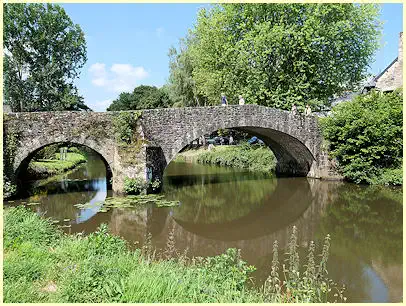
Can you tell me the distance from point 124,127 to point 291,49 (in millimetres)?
9814

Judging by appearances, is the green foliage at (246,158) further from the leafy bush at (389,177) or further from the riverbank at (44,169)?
the riverbank at (44,169)

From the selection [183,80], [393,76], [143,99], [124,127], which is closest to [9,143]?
[124,127]

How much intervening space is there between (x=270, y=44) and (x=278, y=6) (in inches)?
78.1

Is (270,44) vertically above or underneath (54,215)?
above

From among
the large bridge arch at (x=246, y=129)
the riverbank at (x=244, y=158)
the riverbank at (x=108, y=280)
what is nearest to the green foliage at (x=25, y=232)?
the riverbank at (x=108, y=280)

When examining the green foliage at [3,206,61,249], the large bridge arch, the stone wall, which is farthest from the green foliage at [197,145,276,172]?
the green foliage at [3,206,61,249]

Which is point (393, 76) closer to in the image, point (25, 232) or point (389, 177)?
point (389, 177)

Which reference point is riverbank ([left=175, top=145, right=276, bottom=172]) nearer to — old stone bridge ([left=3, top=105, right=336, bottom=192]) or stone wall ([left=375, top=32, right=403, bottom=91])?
old stone bridge ([left=3, top=105, right=336, bottom=192])

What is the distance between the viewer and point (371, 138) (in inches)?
599

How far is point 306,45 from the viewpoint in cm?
1773

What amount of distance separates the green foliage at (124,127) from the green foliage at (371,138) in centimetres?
865

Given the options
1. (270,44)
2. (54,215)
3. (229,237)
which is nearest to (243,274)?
(229,237)

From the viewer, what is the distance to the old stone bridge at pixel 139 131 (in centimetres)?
1190

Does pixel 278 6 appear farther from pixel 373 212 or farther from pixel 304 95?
pixel 373 212
